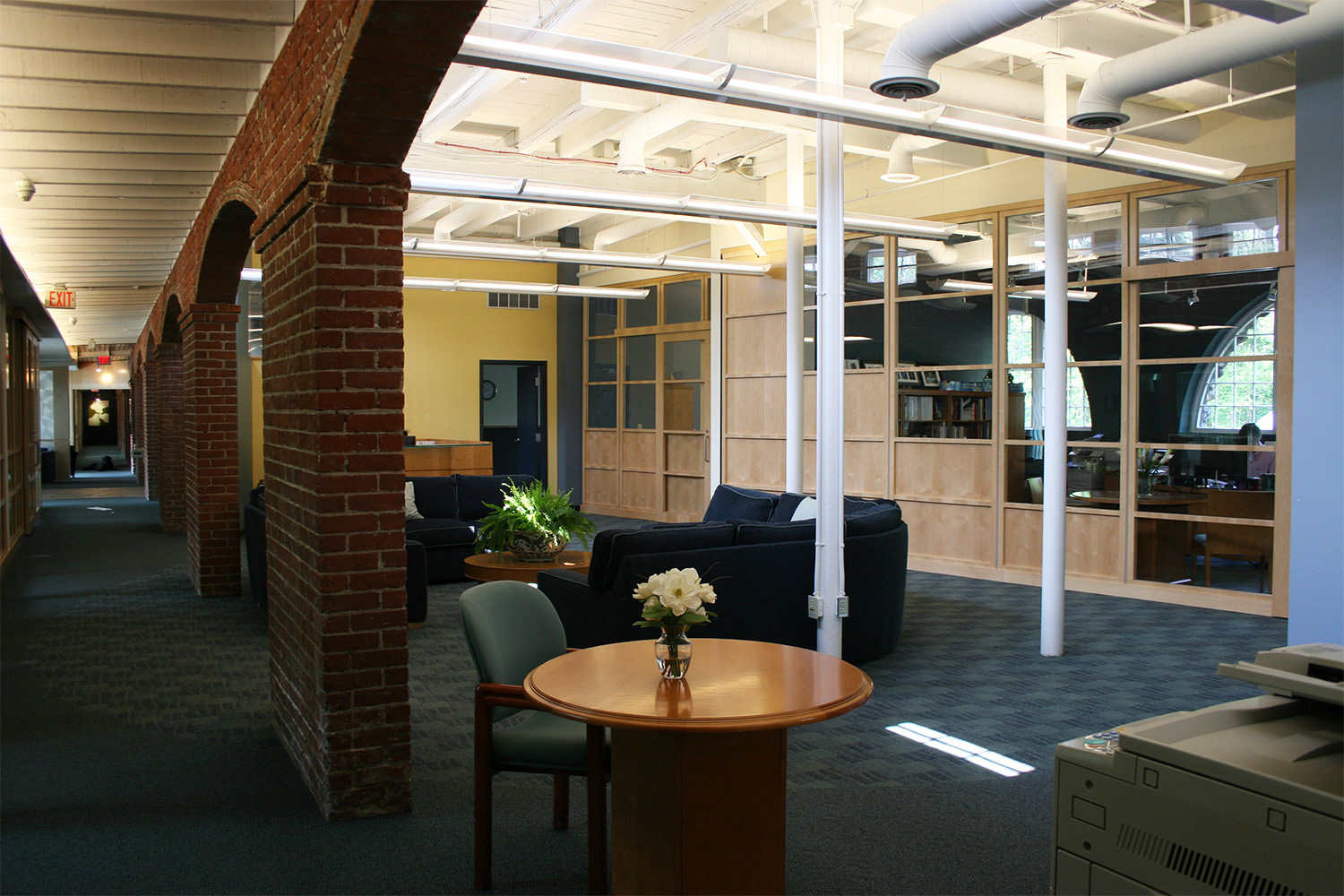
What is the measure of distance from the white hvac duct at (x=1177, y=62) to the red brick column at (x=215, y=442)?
6.39 m

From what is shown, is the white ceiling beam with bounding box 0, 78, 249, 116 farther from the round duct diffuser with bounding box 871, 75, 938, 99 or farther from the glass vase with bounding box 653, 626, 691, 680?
the glass vase with bounding box 653, 626, 691, 680

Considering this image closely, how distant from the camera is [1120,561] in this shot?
8008 millimetres

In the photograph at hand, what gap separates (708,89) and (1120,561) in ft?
18.2

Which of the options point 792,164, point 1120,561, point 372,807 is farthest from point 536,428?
point 372,807

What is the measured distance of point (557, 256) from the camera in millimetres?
10922

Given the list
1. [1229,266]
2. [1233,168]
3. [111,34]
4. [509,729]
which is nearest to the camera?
[509,729]

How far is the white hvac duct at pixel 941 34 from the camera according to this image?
3.75m

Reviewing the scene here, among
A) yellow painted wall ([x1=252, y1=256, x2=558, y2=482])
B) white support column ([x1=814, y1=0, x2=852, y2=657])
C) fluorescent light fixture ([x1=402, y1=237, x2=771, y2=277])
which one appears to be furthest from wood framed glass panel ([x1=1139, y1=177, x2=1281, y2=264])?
yellow painted wall ([x1=252, y1=256, x2=558, y2=482])

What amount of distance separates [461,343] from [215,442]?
687 centimetres

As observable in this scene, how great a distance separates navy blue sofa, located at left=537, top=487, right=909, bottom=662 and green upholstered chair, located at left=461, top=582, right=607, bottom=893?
4.61ft

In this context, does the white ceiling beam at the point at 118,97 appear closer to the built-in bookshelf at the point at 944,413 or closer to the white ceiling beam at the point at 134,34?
the white ceiling beam at the point at 134,34

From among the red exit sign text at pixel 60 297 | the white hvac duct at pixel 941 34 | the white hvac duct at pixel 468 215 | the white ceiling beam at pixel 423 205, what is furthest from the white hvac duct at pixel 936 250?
the red exit sign text at pixel 60 297

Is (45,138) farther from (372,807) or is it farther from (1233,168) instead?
(1233,168)

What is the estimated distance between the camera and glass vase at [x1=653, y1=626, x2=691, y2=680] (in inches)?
109
